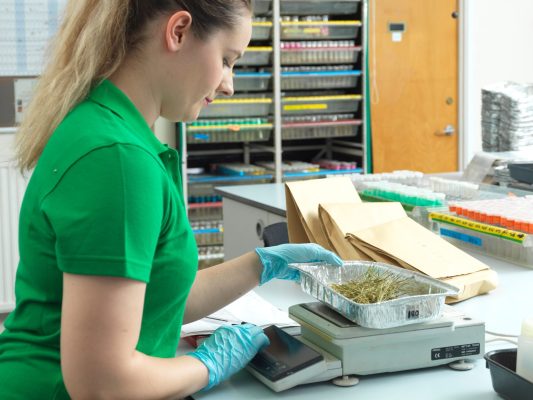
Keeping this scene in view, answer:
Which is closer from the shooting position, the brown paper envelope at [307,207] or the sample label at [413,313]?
the sample label at [413,313]

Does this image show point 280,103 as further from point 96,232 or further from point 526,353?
point 96,232

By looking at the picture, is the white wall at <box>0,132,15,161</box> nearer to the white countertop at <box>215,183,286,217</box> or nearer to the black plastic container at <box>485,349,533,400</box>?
the white countertop at <box>215,183,286,217</box>

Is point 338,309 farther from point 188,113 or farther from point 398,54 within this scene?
point 398,54

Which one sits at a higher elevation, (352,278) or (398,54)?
(398,54)

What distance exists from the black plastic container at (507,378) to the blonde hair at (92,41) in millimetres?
670

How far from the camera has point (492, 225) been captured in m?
2.12

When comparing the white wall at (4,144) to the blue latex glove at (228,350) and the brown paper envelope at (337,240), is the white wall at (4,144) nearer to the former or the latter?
the brown paper envelope at (337,240)

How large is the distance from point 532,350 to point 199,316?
618 millimetres

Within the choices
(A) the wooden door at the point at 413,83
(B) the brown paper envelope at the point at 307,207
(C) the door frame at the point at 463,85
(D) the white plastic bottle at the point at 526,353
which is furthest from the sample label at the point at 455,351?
(C) the door frame at the point at 463,85

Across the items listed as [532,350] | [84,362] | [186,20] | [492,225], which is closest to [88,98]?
[186,20]

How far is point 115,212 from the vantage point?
98 centimetres

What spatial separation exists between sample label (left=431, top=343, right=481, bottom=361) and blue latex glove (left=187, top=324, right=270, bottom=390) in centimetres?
29

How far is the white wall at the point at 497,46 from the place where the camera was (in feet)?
19.7

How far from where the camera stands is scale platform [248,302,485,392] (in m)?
1.24
